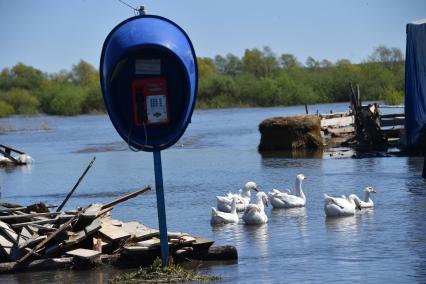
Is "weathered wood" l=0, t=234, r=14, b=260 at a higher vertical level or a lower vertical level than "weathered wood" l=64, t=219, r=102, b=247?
lower

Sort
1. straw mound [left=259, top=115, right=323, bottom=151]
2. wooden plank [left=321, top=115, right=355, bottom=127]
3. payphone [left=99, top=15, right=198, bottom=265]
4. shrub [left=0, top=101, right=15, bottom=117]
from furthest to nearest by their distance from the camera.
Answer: shrub [left=0, top=101, right=15, bottom=117] → wooden plank [left=321, top=115, right=355, bottom=127] → straw mound [left=259, top=115, right=323, bottom=151] → payphone [left=99, top=15, right=198, bottom=265]

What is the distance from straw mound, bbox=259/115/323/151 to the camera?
35.0m

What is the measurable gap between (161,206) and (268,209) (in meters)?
8.09

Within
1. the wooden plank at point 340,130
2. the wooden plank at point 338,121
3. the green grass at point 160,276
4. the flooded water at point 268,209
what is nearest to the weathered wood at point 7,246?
the flooded water at point 268,209

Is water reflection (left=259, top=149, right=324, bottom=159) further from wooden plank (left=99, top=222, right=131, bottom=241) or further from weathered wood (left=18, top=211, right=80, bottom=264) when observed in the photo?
weathered wood (left=18, top=211, right=80, bottom=264)

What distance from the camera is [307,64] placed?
147 meters

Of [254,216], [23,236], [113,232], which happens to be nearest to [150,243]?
[113,232]

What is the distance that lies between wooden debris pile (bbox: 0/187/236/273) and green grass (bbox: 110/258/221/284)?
77cm

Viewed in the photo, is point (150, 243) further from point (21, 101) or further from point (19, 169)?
point (21, 101)

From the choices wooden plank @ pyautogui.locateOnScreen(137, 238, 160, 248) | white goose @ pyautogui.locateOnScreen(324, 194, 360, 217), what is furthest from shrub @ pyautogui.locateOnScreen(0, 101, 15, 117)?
wooden plank @ pyautogui.locateOnScreen(137, 238, 160, 248)

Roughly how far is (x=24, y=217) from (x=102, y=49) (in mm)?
3387

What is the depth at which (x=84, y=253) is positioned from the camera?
44.5 ft

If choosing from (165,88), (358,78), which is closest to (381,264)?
(165,88)

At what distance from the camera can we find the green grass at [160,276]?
12.2m
